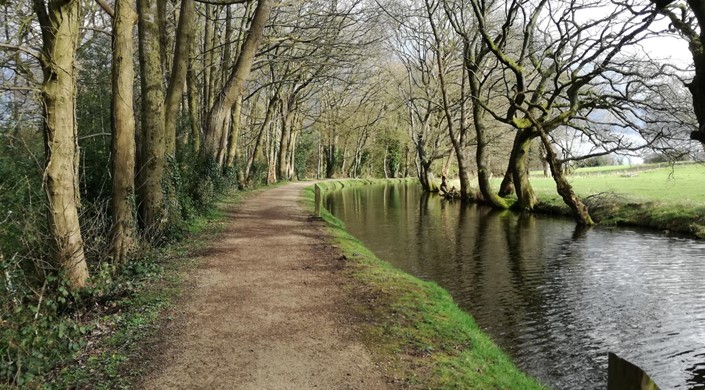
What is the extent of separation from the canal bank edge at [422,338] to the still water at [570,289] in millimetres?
779

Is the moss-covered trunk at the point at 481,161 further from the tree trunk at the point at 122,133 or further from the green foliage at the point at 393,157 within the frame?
the green foliage at the point at 393,157

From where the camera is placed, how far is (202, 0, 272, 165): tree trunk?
45.1 ft

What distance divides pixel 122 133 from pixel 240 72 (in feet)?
18.7

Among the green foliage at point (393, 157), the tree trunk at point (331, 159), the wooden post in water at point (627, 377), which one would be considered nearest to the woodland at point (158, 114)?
the wooden post in water at point (627, 377)

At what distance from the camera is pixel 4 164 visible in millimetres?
8148

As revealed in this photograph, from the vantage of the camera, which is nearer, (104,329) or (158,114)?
(104,329)

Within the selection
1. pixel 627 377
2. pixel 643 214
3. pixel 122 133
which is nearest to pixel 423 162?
pixel 643 214

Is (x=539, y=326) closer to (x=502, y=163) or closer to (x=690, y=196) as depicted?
(x=690, y=196)

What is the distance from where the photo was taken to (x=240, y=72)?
14312 millimetres

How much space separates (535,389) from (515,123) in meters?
19.2

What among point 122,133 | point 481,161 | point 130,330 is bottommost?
point 130,330

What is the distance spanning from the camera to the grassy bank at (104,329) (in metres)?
4.91

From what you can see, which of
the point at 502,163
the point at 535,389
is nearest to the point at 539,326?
the point at 535,389

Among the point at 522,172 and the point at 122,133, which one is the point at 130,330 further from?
the point at 522,172
